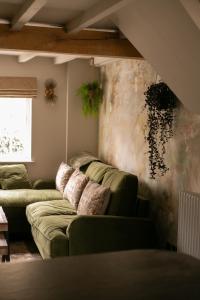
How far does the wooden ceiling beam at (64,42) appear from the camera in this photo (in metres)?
3.69

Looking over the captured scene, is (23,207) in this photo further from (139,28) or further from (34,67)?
(139,28)

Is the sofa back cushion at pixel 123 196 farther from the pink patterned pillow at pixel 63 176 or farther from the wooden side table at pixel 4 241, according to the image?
the pink patterned pillow at pixel 63 176

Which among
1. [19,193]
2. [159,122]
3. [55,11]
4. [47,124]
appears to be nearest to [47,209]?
[19,193]

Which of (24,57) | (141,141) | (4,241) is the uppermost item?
(24,57)

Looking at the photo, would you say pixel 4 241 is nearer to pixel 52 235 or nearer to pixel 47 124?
pixel 52 235

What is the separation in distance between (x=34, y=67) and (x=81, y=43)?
2.42 meters

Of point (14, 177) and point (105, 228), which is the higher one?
point (14, 177)

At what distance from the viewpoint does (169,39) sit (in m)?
3.09

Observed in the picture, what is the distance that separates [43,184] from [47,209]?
3.96 feet

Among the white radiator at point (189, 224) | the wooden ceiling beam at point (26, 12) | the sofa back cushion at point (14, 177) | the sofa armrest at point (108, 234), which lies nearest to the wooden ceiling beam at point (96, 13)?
the wooden ceiling beam at point (26, 12)

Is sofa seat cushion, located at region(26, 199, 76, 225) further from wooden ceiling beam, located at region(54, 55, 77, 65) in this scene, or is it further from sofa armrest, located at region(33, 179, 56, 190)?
wooden ceiling beam, located at region(54, 55, 77, 65)

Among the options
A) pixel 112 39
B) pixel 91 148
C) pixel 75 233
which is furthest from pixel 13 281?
pixel 91 148

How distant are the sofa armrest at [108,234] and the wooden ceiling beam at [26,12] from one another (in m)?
1.68

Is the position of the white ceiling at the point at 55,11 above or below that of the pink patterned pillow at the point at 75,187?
above
